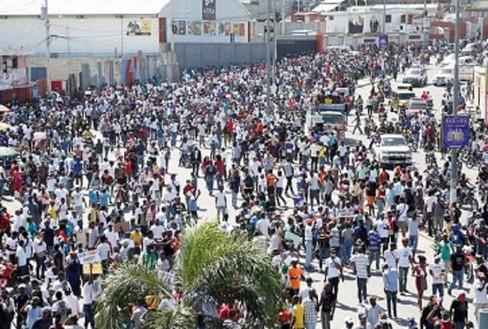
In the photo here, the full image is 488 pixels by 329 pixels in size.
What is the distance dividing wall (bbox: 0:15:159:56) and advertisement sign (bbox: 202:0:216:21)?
25.0 ft

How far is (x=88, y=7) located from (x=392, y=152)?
41.4 metres

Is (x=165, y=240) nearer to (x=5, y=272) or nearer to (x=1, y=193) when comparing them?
A: (x=5, y=272)

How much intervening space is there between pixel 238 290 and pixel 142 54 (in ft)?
175

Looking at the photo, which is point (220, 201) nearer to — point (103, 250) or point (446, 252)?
point (103, 250)

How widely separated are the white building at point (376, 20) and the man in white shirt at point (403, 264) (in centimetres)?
7601

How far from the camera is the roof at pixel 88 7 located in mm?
69875

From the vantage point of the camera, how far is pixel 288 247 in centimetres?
2062

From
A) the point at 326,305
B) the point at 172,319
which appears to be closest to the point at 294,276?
the point at 326,305

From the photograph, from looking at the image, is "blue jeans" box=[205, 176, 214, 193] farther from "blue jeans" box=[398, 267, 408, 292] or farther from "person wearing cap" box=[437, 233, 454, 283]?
"blue jeans" box=[398, 267, 408, 292]

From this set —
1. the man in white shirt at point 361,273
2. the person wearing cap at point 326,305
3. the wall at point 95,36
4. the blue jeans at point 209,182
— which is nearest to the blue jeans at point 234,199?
the blue jeans at point 209,182

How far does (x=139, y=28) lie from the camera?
229 feet

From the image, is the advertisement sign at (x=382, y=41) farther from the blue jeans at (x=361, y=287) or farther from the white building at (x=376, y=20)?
the blue jeans at (x=361, y=287)

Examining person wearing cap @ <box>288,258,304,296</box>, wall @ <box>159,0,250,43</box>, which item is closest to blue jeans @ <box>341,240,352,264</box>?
person wearing cap @ <box>288,258,304,296</box>

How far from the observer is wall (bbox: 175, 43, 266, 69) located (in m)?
72.5
